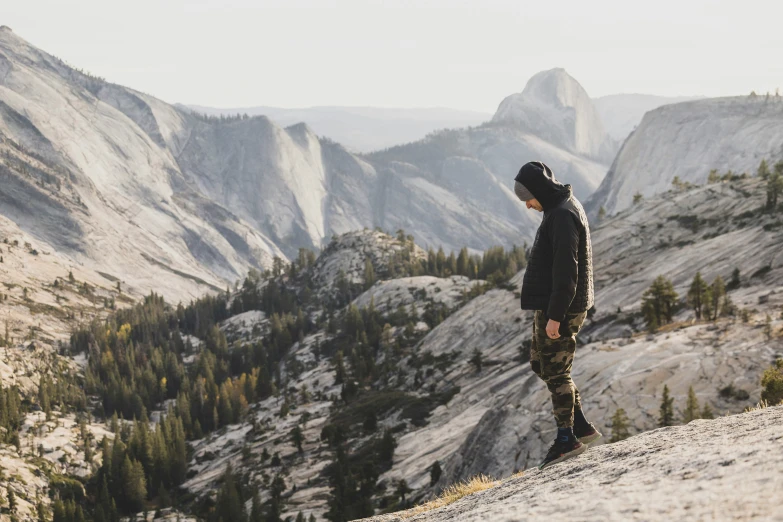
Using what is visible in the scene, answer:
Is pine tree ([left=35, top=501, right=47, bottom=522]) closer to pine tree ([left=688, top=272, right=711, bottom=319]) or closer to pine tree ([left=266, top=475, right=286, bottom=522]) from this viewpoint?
pine tree ([left=266, top=475, right=286, bottom=522])

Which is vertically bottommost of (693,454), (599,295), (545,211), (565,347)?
(599,295)

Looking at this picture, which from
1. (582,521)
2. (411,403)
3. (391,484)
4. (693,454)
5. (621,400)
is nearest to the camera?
(582,521)

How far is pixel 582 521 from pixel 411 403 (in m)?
111

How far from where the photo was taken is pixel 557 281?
1075cm

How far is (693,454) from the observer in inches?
348

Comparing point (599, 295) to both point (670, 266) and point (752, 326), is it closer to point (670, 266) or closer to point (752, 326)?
point (670, 266)

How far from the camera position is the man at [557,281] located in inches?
425

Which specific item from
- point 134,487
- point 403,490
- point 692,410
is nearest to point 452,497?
point 692,410

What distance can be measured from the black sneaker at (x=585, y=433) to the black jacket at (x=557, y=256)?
121 inches

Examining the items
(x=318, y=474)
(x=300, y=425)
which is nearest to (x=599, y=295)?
(x=318, y=474)

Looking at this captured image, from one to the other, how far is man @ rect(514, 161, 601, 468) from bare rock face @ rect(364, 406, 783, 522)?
1.66 metres

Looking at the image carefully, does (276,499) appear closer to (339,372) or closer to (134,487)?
(134,487)

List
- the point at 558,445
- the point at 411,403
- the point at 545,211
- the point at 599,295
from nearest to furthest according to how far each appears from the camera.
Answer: the point at 545,211, the point at 558,445, the point at 599,295, the point at 411,403

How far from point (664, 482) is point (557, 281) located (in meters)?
3.92
